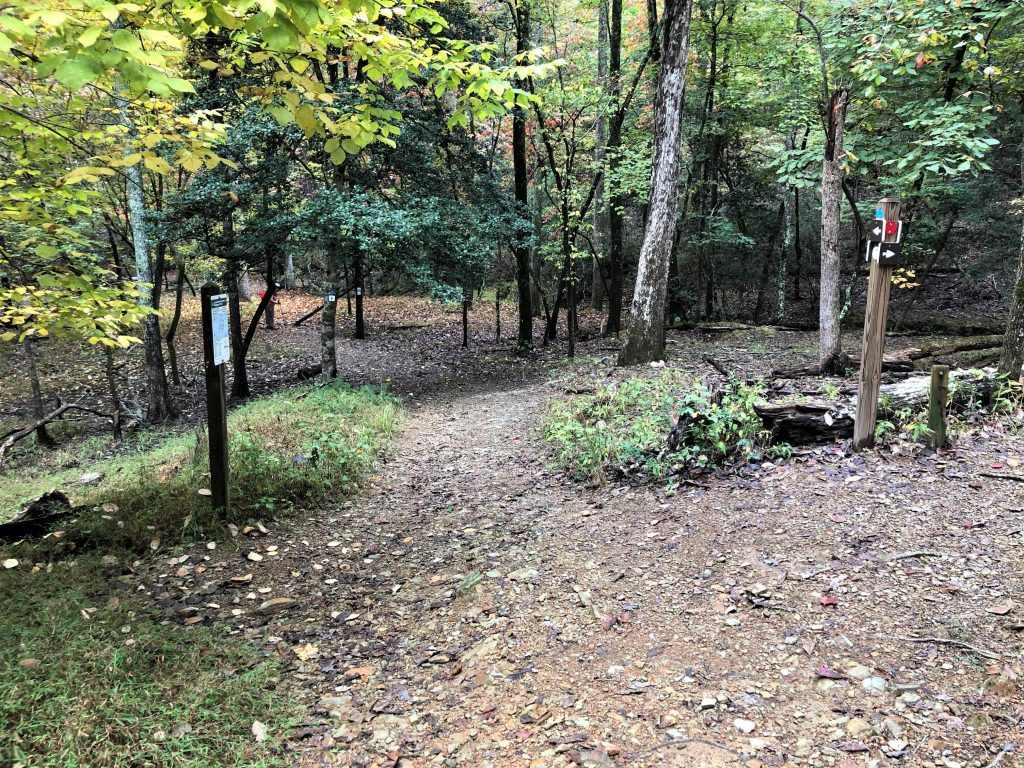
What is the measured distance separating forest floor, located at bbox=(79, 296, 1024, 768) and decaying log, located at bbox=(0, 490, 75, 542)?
42.1 inches

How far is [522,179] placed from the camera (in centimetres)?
1566

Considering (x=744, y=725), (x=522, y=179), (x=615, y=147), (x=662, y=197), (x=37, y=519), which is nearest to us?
(x=744, y=725)

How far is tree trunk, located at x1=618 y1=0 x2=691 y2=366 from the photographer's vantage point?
10.1 meters

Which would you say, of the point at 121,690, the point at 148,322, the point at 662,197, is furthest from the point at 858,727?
the point at 148,322

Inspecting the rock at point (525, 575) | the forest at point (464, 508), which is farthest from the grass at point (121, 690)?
the rock at point (525, 575)

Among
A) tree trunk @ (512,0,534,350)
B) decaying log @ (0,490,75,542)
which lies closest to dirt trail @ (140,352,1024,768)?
decaying log @ (0,490,75,542)

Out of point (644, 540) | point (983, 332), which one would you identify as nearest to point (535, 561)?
point (644, 540)

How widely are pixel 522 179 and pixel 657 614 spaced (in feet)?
45.7

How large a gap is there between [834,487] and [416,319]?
22291mm

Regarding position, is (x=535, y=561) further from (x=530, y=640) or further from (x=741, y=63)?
(x=741, y=63)

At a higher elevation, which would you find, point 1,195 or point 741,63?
point 741,63

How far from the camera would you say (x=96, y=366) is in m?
17.6

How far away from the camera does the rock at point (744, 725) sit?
8.60 feet

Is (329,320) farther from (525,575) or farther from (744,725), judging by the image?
Result: (744,725)
